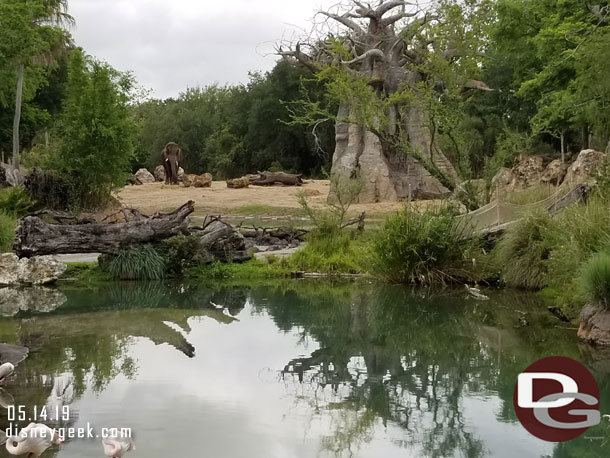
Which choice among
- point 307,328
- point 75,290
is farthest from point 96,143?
point 307,328

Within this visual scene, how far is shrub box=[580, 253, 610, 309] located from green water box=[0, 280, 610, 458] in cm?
53

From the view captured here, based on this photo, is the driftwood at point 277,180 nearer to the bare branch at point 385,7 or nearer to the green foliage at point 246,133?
the green foliage at point 246,133

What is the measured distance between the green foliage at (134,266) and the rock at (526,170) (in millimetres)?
14943

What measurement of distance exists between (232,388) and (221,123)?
165 feet

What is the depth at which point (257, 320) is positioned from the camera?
1038 cm

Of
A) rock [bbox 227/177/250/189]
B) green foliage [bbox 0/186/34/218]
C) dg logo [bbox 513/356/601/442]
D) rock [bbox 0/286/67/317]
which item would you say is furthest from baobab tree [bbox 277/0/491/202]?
dg logo [bbox 513/356/601/442]

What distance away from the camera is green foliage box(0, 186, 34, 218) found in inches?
746

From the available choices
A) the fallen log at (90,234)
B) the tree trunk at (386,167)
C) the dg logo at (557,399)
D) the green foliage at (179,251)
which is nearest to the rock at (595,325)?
the dg logo at (557,399)

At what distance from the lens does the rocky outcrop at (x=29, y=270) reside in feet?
45.0

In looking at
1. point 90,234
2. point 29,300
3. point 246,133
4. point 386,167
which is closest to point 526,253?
point 90,234

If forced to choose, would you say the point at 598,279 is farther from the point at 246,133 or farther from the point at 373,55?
the point at 246,133

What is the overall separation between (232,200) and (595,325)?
2024 centimetres

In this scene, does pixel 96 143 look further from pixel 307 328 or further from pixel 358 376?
pixel 358 376

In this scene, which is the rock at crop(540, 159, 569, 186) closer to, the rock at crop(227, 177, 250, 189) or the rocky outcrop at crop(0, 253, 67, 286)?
the rock at crop(227, 177, 250, 189)
